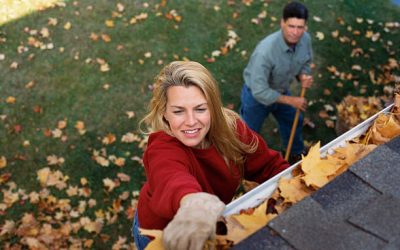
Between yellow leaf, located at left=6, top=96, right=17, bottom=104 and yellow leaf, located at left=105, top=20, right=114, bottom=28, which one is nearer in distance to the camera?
yellow leaf, located at left=6, top=96, right=17, bottom=104

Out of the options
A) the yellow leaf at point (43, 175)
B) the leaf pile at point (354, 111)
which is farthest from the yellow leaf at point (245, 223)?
the yellow leaf at point (43, 175)

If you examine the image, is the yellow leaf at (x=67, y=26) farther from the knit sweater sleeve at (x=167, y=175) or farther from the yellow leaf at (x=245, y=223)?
the yellow leaf at (x=245, y=223)

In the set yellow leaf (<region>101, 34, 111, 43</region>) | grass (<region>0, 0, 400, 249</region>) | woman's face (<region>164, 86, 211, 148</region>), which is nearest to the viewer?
woman's face (<region>164, 86, 211, 148</region>)

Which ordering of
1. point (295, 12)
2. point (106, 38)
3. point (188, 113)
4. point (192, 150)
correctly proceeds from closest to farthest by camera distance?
point (188, 113) → point (192, 150) → point (295, 12) → point (106, 38)

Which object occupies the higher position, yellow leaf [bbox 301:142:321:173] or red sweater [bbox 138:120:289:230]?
yellow leaf [bbox 301:142:321:173]

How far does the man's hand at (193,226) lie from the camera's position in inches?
55.7

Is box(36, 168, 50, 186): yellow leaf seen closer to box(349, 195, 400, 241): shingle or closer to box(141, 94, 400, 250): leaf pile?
box(141, 94, 400, 250): leaf pile

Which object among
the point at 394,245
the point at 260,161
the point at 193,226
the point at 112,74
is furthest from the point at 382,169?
the point at 112,74

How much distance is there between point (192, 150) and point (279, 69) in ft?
7.44

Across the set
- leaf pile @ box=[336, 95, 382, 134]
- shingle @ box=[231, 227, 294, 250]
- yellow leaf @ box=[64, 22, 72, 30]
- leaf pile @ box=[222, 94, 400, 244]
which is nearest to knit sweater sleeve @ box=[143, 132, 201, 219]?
leaf pile @ box=[222, 94, 400, 244]

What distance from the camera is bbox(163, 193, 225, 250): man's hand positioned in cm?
141

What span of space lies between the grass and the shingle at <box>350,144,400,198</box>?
11.6 feet

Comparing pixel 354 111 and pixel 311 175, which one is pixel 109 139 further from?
pixel 311 175

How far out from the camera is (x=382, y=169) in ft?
5.70
